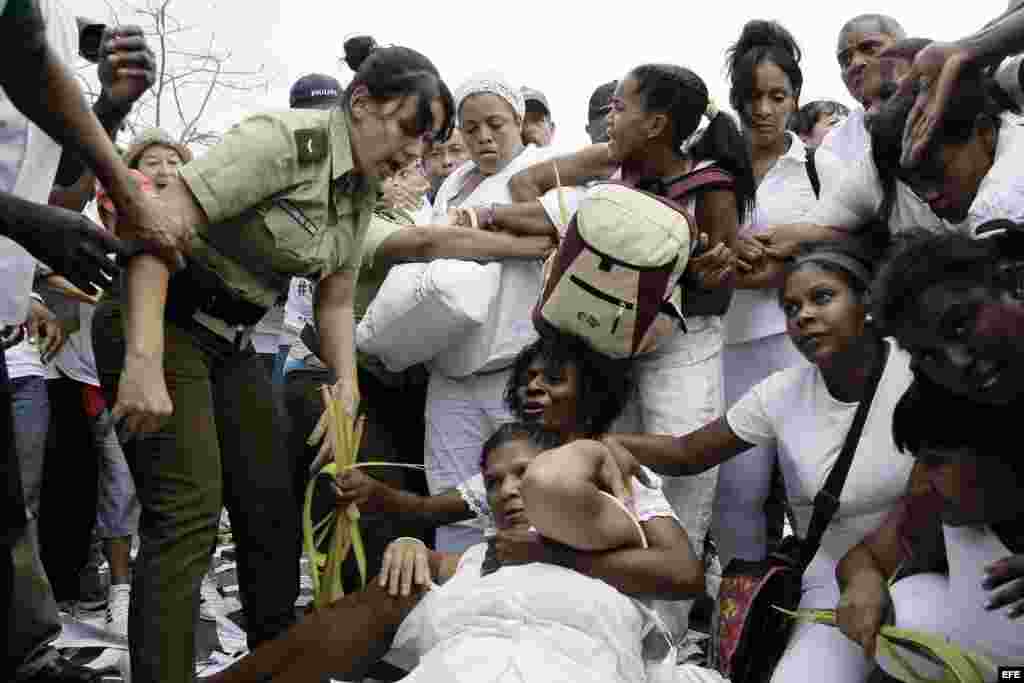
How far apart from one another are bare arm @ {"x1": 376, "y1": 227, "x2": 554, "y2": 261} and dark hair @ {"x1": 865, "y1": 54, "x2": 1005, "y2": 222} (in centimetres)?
100

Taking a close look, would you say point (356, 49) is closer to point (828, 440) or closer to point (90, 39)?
point (90, 39)

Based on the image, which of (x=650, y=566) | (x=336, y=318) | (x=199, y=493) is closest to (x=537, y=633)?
(x=650, y=566)

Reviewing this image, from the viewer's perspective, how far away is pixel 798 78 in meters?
3.88

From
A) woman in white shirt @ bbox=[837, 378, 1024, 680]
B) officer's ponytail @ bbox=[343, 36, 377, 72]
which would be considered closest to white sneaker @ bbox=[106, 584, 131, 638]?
officer's ponytail @ bbox=[343, 36, 377, 72]

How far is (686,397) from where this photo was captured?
3123 millimetres

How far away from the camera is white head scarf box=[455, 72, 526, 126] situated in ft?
12.6

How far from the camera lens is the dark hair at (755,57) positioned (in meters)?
3.84

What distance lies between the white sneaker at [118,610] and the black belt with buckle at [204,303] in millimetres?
1497

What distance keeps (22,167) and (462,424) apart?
1.55m

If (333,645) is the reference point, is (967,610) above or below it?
above

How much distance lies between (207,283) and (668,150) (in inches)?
53.2

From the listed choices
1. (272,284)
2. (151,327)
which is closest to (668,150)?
(272,284)

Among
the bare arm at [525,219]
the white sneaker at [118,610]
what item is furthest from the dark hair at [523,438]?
the white sneaker at [118,610]

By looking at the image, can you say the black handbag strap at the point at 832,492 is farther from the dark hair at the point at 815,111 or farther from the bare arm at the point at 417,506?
the dark hair at the point at 815,111
